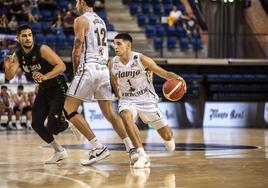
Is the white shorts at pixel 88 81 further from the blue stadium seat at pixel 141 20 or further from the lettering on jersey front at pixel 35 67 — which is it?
the blue stadium seat at pixel 141 20

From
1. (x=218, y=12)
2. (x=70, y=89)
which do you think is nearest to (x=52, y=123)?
(x=70, y=89)

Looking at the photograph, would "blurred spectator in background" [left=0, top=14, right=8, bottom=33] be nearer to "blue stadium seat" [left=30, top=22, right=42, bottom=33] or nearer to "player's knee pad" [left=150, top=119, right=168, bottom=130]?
"blue stadium seat" [left=30, top=22, right=42, bottom=33]

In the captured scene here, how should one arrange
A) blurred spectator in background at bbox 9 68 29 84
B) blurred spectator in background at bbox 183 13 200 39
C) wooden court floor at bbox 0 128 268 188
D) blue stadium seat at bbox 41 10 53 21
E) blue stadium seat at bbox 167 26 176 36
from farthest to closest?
1. blue stadium seat at bbox 167 26 176 36
2. blurred spectator in background at bbox 183 13 200 39
3. blue stadium seat at bbox 41 10 53 21
4. blurred spectator in background at bbox 9 68 29 84
5. wooden court floor at bbox 0 128 268 188

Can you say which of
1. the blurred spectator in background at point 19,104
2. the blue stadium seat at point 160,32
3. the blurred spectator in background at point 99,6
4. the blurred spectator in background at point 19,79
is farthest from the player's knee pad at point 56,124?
the blurred spectator in background at point 99,6

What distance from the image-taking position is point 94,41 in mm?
8719

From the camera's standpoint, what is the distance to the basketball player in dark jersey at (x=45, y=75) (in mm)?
8758

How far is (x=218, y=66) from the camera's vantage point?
78.5ft

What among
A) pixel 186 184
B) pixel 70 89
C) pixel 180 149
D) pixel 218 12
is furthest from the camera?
pixel 218 12

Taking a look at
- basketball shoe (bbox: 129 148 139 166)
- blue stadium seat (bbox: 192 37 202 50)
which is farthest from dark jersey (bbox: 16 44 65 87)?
blue stadium seat (bbox: 192 37 202 50)

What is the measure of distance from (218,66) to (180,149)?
40.7 feet

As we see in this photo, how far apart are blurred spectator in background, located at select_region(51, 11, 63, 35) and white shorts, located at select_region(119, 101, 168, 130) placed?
42.3ft

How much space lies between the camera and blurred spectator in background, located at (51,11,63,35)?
2172cm

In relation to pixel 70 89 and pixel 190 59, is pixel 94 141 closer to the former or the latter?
pixel 70 89

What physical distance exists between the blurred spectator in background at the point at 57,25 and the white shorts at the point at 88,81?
13.2 metres
